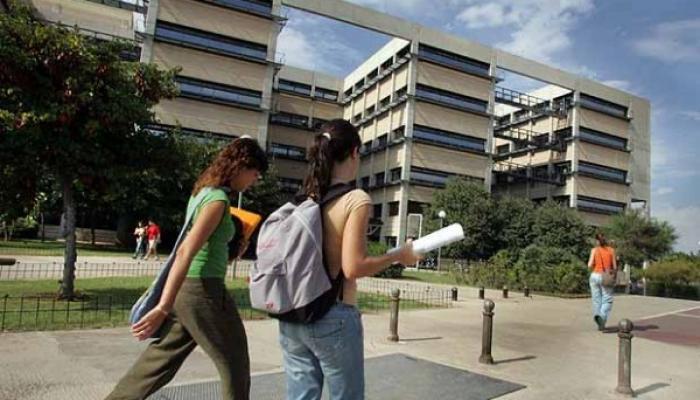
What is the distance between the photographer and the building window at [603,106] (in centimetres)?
5841

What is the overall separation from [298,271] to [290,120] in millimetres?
53926

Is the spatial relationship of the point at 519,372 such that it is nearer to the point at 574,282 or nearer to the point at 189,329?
the point at 189,329

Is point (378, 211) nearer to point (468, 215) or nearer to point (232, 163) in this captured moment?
point (468, 215)

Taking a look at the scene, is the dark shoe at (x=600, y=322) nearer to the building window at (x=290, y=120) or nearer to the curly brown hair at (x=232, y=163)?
the curly brown hair at (x=232, y=163)

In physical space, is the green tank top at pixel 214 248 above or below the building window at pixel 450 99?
below

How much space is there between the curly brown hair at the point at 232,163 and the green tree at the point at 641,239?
47.2 meters

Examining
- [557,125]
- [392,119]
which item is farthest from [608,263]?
[557,125]

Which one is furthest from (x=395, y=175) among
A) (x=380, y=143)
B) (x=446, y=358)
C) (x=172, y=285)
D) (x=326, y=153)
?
(x=326, y=153)

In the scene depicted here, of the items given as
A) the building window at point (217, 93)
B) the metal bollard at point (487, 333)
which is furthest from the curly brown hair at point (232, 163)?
the building window at point (217, 93)

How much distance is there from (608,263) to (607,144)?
182 ft

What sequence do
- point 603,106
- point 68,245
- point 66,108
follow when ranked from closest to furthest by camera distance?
point 66,108 → point 68,245 → point 603,106

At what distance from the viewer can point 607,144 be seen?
59.1m

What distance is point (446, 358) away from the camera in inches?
270

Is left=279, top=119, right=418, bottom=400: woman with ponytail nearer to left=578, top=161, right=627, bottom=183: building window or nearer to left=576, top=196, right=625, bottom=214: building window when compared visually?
left=576, top=196, right=625, bottom=214: building window
